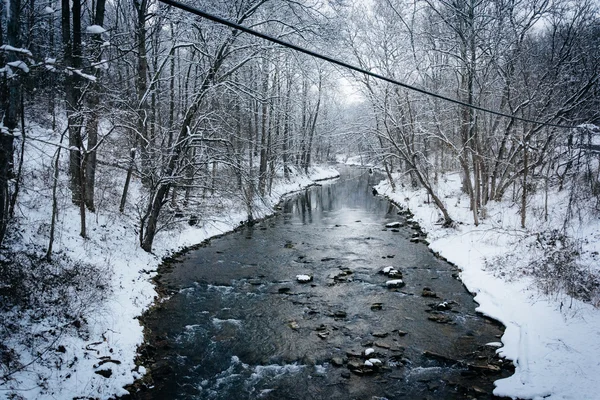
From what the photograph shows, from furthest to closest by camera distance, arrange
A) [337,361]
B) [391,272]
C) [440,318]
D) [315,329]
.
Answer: [391,272], [440,318], [315,329], [337,361]

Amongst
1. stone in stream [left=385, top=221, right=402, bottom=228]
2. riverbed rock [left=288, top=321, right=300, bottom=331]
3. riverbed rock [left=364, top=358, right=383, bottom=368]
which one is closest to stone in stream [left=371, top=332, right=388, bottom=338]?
riverbed rock [left=364, top=358, right=383, bottom=368]

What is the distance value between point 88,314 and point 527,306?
9.67 meters

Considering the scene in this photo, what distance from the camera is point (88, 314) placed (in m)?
7.08

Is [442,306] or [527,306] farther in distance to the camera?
[442,306]

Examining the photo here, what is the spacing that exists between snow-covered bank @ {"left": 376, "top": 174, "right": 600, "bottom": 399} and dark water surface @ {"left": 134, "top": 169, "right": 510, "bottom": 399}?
439 mm

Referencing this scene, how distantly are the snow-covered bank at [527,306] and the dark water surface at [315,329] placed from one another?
439 mm

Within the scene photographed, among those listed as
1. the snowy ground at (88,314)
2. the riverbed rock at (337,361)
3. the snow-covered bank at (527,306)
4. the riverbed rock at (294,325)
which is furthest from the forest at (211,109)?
the riverbed rock at (337,361)

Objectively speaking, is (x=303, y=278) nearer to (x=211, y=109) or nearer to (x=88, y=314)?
(x=88, y=314)

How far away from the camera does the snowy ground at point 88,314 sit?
5.38m

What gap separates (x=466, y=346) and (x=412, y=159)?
10383 millimetres

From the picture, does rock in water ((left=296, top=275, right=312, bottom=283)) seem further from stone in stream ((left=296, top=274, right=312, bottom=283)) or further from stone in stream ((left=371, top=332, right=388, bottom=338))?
stone in stream ((left=371, top=332, right=388, bottom=338))

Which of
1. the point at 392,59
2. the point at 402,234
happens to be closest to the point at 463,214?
the point at 402,234

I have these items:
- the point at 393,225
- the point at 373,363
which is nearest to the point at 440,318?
the point at 373,363

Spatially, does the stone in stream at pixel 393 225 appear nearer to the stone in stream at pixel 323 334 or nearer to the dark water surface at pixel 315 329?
the dark water surface at pixel 315 329
